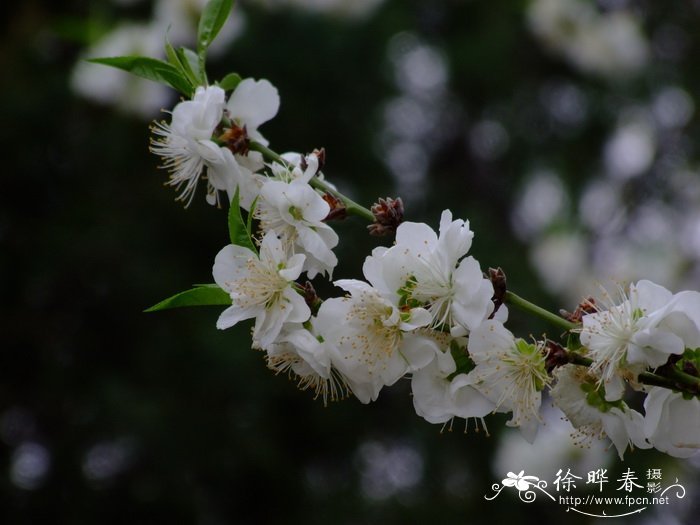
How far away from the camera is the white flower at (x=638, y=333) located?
711 mm

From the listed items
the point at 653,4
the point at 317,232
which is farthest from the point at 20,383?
the point at 653,4

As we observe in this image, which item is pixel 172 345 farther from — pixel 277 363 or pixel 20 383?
pixel 277 363

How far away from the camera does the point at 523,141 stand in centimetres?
327

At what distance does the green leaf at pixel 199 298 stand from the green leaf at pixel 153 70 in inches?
8.9

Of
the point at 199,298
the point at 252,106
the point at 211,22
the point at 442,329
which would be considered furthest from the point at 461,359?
the point at 211,22

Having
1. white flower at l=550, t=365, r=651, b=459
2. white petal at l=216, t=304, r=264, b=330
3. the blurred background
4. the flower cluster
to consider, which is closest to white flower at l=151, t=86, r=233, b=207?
the flower cluster

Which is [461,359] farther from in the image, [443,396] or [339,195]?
[339,195]

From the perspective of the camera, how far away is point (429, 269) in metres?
0.79

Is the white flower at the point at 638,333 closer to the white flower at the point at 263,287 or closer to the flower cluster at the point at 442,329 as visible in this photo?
the flower cluster at the point at 442,329

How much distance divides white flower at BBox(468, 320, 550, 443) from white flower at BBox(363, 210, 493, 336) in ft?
0.07

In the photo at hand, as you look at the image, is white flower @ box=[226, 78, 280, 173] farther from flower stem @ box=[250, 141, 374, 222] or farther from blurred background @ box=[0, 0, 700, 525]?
blurred background @ box=[0, 0, 700, 525]

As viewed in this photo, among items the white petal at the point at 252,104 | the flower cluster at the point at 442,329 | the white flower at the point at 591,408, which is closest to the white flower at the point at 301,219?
the flower cluster at the point at 442,329

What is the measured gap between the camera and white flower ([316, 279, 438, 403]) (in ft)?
2.52

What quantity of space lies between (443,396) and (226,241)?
190cm
